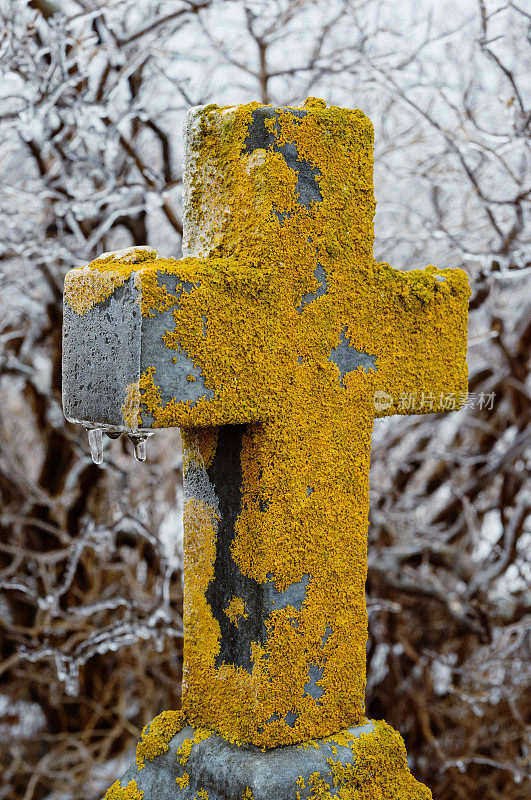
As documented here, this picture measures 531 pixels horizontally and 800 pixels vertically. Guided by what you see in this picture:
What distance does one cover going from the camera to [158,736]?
176cm

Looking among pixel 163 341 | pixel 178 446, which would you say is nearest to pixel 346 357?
pixel 163 341

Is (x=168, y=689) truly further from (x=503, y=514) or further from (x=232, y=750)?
(x=232, y=750)

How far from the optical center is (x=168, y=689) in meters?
5.00

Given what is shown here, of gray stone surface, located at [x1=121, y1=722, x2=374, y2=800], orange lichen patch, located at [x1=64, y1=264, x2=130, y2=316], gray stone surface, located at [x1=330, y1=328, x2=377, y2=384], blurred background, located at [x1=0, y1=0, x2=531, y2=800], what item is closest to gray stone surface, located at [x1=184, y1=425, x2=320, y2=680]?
gray stone surface, located at [x1=121, y1=722, x2=374, y2=800]

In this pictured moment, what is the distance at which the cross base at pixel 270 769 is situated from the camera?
5.21ft

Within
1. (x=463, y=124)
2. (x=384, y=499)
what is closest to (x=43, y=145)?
(x=463, y=124)

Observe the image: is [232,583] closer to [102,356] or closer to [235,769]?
[235,769]

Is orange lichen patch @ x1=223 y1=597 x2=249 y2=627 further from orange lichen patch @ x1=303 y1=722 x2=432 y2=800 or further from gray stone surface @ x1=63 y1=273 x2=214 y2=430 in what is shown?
gray stone surface @ x1=63 y1=273 x2=214 y2=430

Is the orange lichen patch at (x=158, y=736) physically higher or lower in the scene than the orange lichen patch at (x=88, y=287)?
lower

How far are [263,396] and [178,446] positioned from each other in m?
3.75

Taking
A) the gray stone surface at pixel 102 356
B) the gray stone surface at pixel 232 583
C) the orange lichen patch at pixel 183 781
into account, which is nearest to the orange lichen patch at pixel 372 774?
the gray stone surface at pixel 232 583

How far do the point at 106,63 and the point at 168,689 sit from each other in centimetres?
365

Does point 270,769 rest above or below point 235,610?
below

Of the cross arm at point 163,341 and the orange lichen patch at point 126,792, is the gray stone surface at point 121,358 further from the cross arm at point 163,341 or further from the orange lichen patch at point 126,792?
the orange lichen patch at point 126,792
